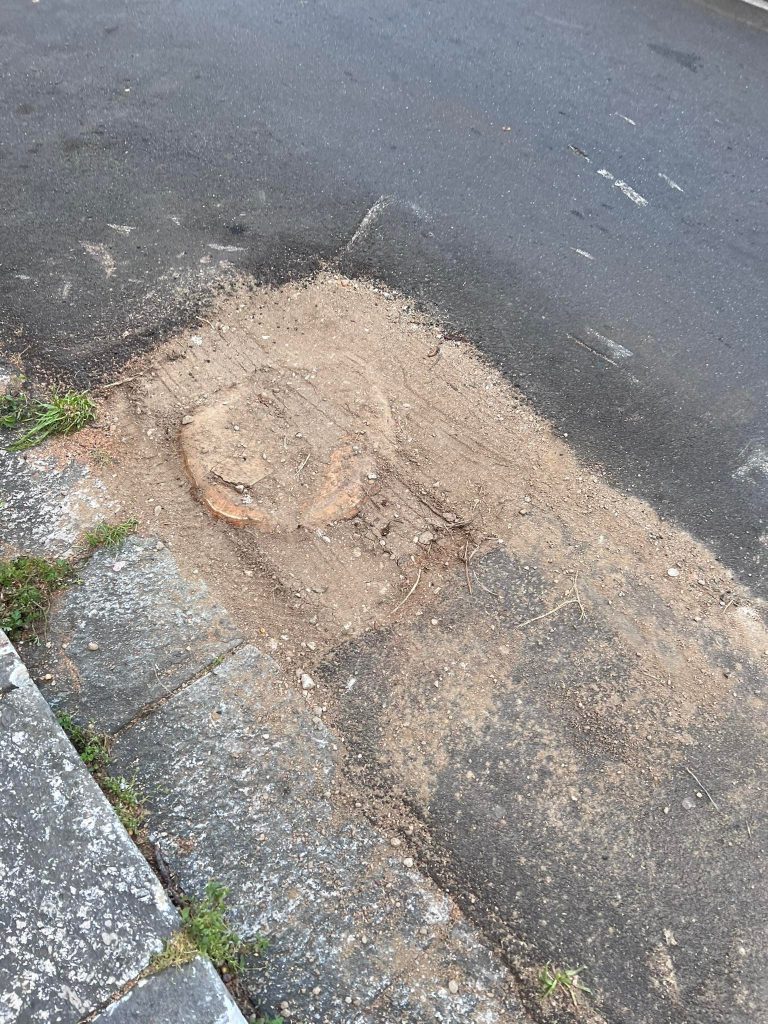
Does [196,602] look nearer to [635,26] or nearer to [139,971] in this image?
[139,971]

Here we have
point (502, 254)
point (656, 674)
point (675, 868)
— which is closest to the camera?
point (675, 868)

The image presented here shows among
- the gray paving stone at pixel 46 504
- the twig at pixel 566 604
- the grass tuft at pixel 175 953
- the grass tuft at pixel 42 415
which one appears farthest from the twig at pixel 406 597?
the grass tuft at pixel 42 415

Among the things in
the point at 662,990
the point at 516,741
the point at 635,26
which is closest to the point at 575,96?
the point at 635,26

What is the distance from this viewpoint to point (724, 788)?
2738mm

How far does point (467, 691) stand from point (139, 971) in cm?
138

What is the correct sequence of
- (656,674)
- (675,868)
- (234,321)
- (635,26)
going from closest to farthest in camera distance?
1. (675,868)
2. (656,674)
3. (234,321)
4. (635,26)

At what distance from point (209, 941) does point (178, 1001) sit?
167 millimetres

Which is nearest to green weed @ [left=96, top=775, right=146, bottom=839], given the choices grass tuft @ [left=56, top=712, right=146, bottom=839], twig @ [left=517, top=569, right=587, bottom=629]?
grass tuft @ [left=56, top=712, right=146, bottom=839]

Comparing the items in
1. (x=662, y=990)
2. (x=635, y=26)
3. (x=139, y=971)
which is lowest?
(x=139, y=971)

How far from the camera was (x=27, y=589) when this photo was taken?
2861mm

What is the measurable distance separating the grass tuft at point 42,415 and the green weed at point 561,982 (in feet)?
9.16

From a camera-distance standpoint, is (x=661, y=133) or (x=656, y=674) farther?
(x=661, y=133)

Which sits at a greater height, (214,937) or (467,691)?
(467,691)

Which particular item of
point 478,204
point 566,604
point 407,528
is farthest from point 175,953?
point 478,204
